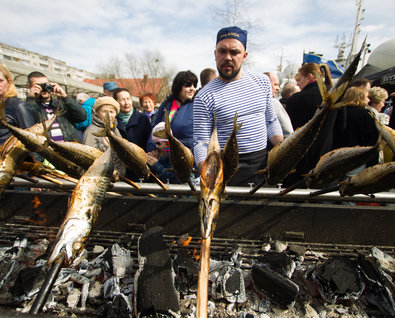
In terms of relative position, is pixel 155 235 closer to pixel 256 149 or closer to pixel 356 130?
pixel 256 149

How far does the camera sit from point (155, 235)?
5.82 feet

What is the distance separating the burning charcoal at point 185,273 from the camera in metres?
1.58

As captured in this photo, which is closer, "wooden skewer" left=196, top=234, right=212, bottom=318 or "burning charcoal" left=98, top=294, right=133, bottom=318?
"wooden skewer" left=196, top=234, right=212, bottom=318

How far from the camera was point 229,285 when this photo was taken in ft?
5.03

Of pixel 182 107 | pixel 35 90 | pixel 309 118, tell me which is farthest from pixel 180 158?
pixel 35 90

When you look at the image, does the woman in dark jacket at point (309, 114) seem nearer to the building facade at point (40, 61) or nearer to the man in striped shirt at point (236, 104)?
the man in striped shirt at point (236, 104)

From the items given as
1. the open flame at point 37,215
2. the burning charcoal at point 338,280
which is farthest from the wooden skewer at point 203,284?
the open flame at point 37,215

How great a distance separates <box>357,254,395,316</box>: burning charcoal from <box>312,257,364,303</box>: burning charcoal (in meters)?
0.07

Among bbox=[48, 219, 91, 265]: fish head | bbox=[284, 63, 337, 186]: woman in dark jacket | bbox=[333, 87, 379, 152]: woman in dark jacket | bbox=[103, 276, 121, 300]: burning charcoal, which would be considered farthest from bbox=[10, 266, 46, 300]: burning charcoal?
bbox=[333, 87, 379, 152]: woman in dark jacket

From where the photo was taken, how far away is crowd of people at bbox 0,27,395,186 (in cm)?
220

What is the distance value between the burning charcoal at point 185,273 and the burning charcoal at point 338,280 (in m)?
0.87

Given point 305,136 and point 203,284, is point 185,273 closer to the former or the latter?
point 203,284

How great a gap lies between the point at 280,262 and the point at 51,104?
3639 millimetres

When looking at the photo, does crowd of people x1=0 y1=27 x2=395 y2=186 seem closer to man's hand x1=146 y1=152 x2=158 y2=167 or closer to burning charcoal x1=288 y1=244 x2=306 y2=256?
man's hand x1=146 y1=152 x2=158 y2=167
